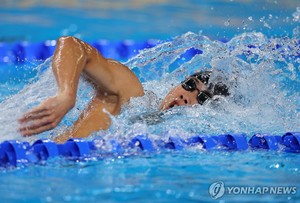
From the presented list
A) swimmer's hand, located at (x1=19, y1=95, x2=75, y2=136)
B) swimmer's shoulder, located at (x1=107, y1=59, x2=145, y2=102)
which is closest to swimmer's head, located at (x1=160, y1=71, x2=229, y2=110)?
swimmer's shoulder, located at (x1=107, y1=59, x2=145, y2=102)

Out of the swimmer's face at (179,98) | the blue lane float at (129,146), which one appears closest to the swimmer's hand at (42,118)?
the blue lane float at (129,146)

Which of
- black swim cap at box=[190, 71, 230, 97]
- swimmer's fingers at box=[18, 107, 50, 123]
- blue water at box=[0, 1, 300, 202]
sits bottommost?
blue water at box=[0, 1, 300, 202]

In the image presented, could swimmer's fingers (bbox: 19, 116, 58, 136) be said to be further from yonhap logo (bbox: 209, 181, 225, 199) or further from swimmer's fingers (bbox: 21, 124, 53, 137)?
yonhap logo (bbox: 209, 181, 225, 199)

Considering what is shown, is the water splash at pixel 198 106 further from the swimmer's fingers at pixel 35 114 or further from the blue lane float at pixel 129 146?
the swimmer's fingers at pixel 35 114

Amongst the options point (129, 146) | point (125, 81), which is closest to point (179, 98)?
point (125, 81)

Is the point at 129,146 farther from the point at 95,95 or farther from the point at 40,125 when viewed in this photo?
the point at 40,125

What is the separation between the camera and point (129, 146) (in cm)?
235

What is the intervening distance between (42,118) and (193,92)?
1.09 metres

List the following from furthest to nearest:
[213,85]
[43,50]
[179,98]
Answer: [43,50], [213,85], [179,98]

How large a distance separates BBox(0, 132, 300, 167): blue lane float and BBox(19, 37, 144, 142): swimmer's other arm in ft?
0.61

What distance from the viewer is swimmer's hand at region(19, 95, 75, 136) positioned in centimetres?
184

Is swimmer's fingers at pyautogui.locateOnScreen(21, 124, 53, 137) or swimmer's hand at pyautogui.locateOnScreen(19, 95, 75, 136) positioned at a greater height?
swimmer's hand at pyautogui.locateOnScreen(19, 95, 75, 136)

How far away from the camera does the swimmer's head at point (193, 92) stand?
274 cm

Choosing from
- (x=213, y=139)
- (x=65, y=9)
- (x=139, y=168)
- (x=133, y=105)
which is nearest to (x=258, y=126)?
(x=213, y=139)
